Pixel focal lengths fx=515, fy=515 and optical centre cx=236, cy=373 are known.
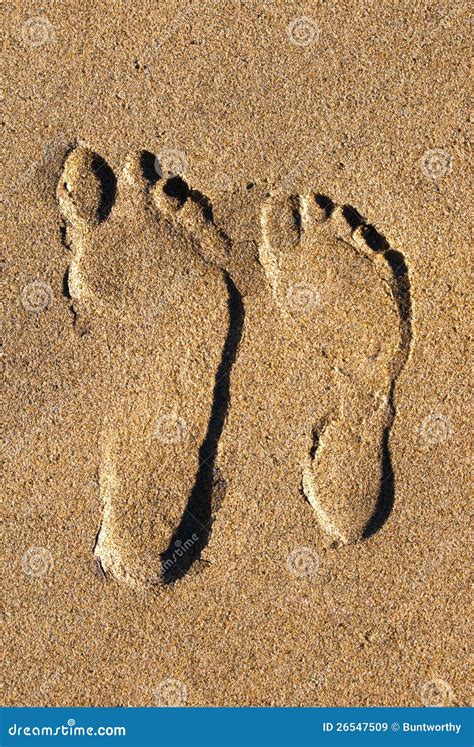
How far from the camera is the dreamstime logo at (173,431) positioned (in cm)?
168

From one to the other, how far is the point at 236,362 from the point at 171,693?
110 centimetres

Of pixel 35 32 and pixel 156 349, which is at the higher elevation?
pixel 35 32

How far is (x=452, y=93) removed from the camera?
1690 millimetres

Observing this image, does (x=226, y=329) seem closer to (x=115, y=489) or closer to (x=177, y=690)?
(x=115, y=489)

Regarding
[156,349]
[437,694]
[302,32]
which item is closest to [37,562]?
[156,349]

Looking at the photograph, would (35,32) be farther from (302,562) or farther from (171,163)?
(302,562)

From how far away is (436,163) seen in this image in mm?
1684

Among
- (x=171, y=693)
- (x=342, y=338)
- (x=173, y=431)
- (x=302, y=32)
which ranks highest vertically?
(x=302, y=32)

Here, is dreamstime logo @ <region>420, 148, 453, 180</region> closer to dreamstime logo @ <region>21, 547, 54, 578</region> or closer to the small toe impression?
the small toe impression

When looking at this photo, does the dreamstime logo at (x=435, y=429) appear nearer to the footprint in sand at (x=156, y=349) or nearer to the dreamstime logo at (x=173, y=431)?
the footprint in sand at (x=156, y=349)

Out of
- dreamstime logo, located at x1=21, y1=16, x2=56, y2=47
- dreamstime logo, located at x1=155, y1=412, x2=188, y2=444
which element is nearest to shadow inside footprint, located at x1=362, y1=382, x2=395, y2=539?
dreamstime logo, located at x1=155, y1=412, x2=188, y2=444

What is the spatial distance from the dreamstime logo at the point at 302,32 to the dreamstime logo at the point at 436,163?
1.75ft

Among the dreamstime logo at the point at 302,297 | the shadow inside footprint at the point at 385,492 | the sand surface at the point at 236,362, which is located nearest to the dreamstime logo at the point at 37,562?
the sand surface at the point at 236,362
